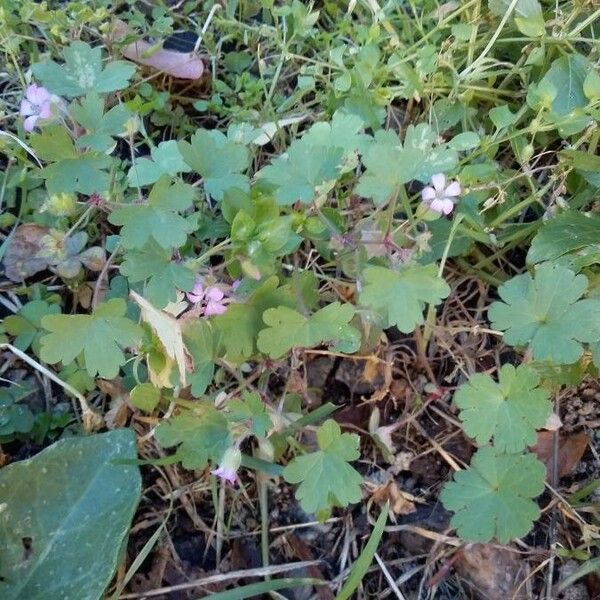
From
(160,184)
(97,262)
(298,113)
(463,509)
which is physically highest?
(160,184)

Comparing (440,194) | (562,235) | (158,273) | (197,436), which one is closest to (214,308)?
(158,273)

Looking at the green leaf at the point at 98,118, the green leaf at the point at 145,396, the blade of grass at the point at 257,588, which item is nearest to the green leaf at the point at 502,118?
the green leaf at the point at 98,118

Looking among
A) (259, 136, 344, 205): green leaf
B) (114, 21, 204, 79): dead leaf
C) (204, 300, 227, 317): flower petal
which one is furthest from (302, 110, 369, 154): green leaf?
(114, 21, 204, 79): dead leaf

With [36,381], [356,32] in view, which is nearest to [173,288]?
[36,381]

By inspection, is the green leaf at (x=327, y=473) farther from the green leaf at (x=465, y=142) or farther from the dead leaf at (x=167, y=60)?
the dead leaf at (x=167, y=60)

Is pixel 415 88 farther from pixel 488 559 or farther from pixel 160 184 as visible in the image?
pixel 488 559

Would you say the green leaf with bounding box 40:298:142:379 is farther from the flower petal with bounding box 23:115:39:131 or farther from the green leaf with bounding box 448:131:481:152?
the green leaf with bounding box 448:131:481:152
